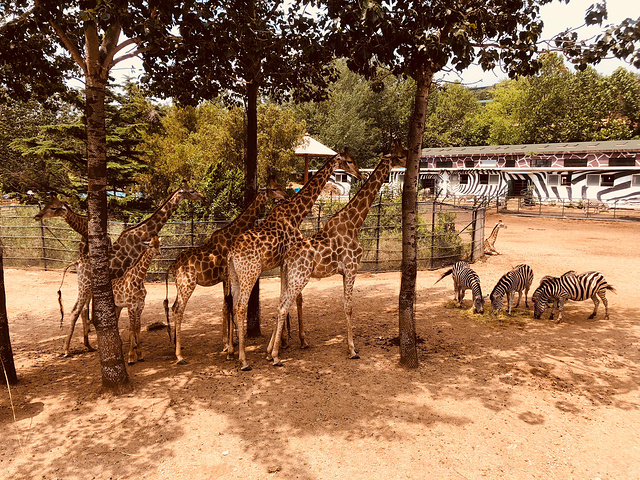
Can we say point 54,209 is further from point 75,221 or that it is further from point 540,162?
point 540,162

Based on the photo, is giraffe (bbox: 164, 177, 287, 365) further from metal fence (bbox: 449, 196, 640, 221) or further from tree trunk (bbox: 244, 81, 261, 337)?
metal fence (bbox: 449, 196, 640, 221)

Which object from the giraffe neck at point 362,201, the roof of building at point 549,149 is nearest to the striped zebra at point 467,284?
the giraffe neck at point 362,201

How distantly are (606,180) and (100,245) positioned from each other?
100ft

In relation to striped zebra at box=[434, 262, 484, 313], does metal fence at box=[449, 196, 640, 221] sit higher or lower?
higher

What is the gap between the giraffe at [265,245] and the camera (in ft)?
21.3

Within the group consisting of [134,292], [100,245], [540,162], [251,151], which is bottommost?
[134,292]

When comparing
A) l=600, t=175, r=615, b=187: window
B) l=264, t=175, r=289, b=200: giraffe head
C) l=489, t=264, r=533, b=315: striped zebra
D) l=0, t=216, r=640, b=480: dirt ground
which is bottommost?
l=0, t=216, r=640, b=480: dirt ground

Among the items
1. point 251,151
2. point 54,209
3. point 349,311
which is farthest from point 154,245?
point 349,311

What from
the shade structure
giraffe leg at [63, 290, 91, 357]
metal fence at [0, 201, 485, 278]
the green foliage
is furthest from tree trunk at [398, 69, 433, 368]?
the green foliage

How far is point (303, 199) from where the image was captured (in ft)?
23.6

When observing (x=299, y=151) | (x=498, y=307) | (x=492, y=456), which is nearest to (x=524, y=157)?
(x=299, y=151)

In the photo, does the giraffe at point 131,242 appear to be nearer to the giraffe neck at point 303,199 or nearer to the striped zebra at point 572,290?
the giraffe neck at point 303,199

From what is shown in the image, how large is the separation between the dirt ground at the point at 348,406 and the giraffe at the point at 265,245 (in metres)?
0.91

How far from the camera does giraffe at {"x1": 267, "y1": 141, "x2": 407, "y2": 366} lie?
671 cm
